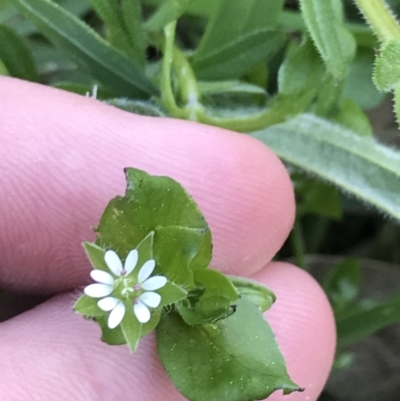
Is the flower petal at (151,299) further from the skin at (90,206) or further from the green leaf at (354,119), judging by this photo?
the green leaf at (354,119)


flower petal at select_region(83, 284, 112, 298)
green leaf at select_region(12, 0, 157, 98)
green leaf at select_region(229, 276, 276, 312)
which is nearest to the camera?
flower petal at select_region(83, 284, 112, 298)

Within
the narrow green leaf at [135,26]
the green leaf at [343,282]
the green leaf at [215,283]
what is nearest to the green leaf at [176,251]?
the green leaf at [215,283]

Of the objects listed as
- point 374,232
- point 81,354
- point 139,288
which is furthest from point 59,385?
point 374,232

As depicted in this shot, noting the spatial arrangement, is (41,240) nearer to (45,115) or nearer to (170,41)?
(45,115)

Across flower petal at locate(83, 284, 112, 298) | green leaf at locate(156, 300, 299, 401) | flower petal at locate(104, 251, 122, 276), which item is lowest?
green leaf at locate(156, 300, 299, 401)

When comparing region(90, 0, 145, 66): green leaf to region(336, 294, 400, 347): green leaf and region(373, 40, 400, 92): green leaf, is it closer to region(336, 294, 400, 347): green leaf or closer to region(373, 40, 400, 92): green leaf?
region(373, 40, 400, 92): green leaf

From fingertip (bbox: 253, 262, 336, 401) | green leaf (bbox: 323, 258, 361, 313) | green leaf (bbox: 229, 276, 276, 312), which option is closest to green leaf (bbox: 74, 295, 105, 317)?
green leaf (bbox: 229, 276, 276, 312)

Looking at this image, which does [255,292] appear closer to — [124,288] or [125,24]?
[124,288]
